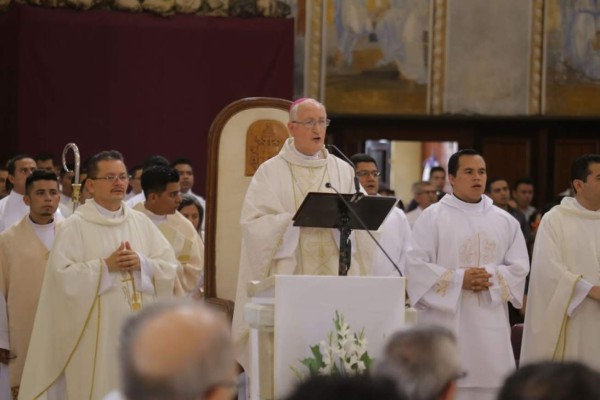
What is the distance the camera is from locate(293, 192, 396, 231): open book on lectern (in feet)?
22.4

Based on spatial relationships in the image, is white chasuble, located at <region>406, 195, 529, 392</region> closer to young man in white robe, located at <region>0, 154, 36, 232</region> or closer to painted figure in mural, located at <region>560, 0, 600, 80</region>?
young man in white robe, located at <region>0, 154, 36, 232</region>

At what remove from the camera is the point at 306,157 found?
25.7ft

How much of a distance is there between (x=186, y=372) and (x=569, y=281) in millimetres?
5908

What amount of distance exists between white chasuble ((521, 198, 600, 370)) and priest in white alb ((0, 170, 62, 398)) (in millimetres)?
3354

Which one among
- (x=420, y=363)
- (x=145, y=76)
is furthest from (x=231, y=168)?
(x=145, y=76)

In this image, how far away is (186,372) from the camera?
290 cm

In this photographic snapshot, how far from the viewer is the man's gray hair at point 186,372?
288cm

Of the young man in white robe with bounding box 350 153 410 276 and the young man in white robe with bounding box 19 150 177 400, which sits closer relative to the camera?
the young man in white robe with bounding box 19 150 177 400

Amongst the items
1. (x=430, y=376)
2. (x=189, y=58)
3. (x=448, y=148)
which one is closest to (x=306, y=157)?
(x=430, y=376)

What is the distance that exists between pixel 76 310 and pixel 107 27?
8579mm

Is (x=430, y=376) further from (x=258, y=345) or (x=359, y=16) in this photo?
(x=359, y=16)

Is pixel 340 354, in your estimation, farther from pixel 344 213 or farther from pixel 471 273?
pixel 471 273

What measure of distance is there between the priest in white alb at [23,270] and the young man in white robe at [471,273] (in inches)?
102

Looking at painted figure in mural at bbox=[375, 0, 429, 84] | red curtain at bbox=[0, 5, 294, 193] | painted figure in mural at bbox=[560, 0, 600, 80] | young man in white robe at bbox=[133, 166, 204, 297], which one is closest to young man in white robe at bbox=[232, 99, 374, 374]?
young man in white robe at bbox=[133, 166, 204, 297]
